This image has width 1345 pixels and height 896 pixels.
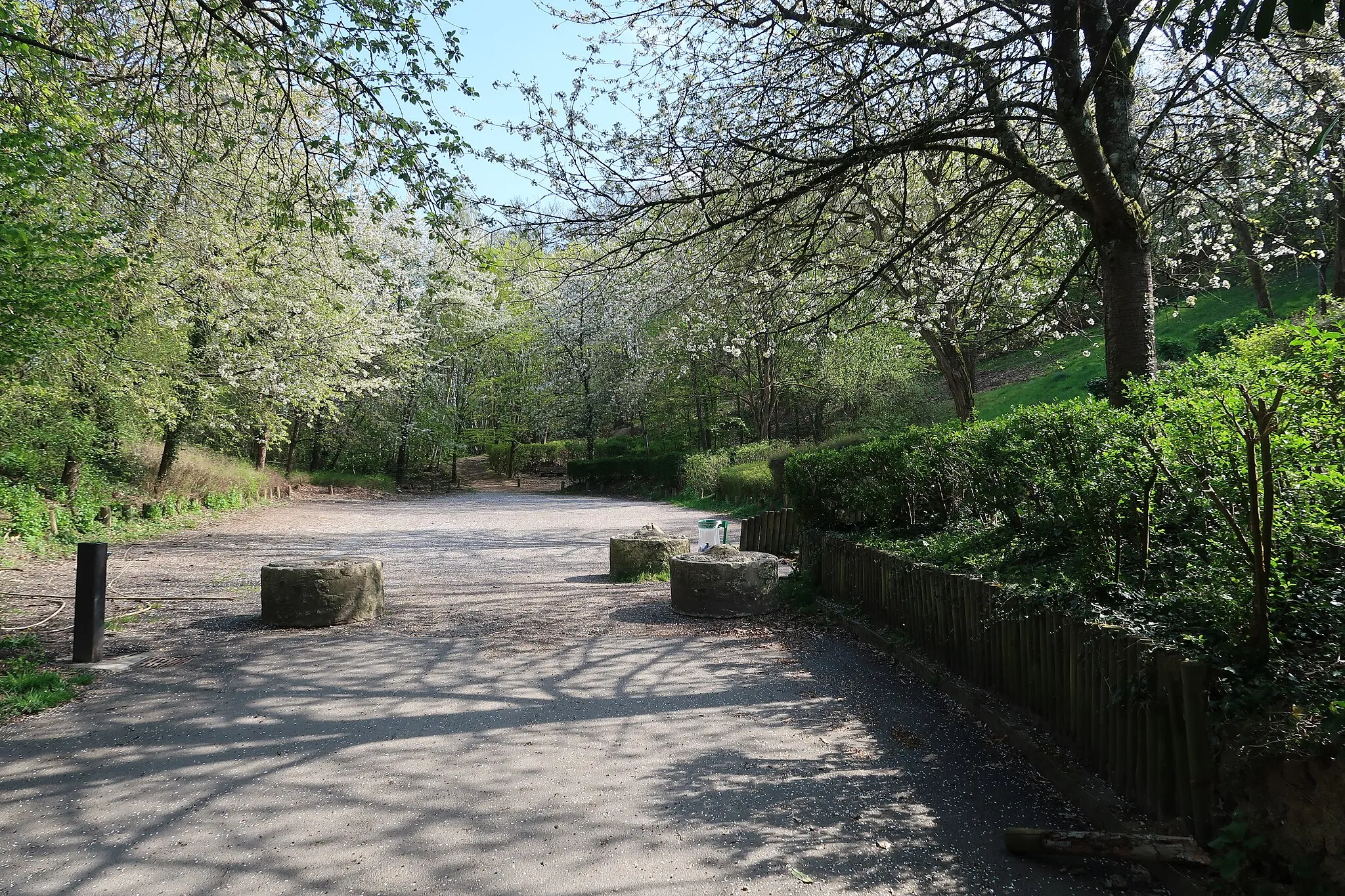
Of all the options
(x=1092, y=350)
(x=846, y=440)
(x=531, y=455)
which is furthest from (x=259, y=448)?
(x=1092, y=350)

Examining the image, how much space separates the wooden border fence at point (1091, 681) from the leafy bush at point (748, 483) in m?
13.7

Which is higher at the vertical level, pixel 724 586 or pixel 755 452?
pixel 755 452

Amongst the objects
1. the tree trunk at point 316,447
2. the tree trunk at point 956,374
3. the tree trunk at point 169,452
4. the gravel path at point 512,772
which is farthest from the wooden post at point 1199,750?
the tree trunk at point 316,447

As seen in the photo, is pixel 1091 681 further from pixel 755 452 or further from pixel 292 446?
pixel 292 446

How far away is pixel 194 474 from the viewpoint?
19.0 m

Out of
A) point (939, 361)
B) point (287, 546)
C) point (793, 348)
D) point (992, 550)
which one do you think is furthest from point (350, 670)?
point (793, 348)

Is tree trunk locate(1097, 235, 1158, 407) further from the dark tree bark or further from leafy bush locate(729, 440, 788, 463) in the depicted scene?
the dark tree bark

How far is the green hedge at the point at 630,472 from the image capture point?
30.7 m

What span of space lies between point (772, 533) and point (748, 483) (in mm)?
8063

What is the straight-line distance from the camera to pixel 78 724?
491 cm

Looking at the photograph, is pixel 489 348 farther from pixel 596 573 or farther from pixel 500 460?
pixel 596 573

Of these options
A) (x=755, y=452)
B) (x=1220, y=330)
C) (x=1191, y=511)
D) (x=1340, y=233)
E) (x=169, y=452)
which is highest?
(x=1220, y=330)

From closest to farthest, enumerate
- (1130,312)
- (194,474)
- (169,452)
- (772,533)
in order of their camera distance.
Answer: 1. (1130,312)
2. (772,533)
3. (169,452)
4. (194,474)

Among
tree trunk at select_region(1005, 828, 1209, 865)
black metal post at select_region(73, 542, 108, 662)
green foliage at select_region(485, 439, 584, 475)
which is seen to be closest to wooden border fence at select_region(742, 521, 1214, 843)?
tree trunk at select_region(1005, 828, 1209, 865)
